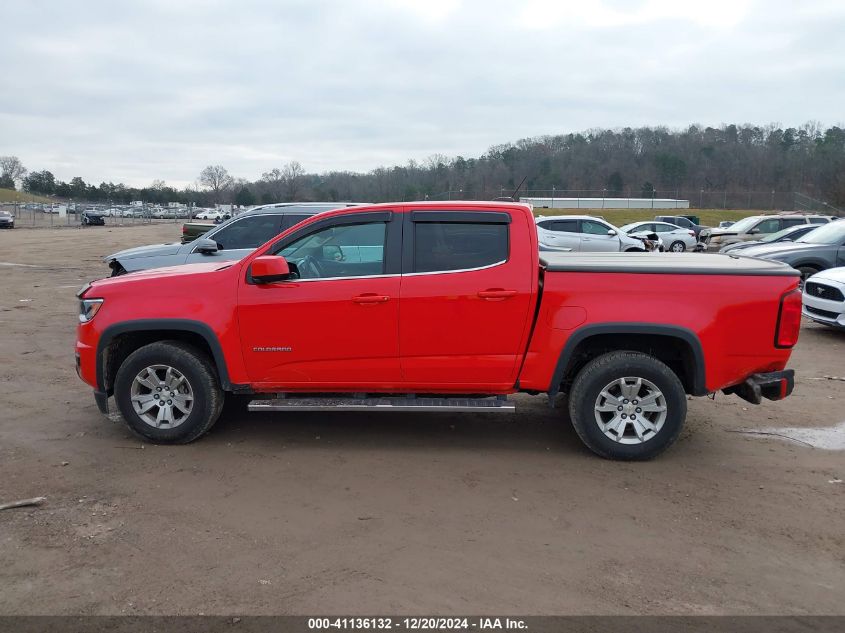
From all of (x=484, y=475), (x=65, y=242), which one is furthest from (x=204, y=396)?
(x=65, y=242)

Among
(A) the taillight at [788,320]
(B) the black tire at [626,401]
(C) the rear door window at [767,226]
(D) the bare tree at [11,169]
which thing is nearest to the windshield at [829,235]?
(A) the taillight at [788,320]

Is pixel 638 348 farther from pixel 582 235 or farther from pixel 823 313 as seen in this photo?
pixel 582 235

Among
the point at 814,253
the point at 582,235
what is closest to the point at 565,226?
the point at 582,235

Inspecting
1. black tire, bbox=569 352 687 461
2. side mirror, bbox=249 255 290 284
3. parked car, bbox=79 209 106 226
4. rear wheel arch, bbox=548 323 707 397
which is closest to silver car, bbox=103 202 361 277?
side mirror, bbox=249 255 290 284

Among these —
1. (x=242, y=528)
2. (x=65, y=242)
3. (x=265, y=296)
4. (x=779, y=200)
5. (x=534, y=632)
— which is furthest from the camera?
(x=779, y=200)

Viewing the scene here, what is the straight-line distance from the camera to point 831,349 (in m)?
9.64

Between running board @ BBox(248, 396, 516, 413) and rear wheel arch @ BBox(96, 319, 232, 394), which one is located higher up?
rear wheel arch @ BBox(96, 319, 232, 394)

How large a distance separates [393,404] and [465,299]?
0.99m

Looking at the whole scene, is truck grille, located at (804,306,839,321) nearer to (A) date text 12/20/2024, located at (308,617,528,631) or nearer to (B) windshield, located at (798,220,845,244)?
(B) windshield, located at (798,220,845,244)

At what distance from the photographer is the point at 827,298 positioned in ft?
33.6

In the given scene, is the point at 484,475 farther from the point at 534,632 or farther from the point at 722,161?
the point at 722,161

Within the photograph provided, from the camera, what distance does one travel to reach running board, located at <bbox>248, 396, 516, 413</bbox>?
5.25 m

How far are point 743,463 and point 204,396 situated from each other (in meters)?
4.23

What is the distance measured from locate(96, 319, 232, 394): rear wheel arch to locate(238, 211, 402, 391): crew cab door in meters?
0.24
